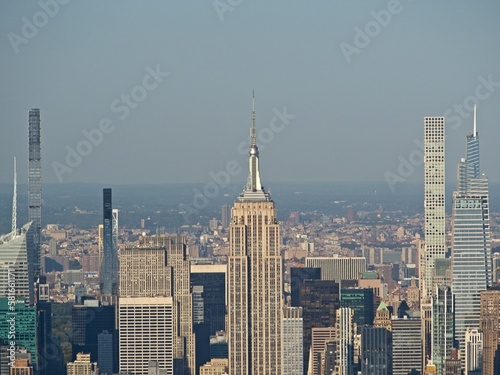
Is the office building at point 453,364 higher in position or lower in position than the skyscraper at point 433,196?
lower

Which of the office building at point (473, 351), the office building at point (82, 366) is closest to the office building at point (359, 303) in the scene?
the office building at point (473, 351)

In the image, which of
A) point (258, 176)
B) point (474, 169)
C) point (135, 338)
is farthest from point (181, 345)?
point (474, 169)

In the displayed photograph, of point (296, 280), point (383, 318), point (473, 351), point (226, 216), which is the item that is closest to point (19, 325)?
point (226, 216)

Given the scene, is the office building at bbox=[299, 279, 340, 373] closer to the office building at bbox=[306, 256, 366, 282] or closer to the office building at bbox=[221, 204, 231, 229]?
the office building at bbox=[306, 256, 366, 282]

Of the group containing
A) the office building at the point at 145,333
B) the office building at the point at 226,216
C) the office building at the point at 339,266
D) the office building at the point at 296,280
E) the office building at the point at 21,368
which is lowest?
the office building at the point at 21,368

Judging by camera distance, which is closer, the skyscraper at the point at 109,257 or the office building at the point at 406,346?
the office building at the point at 406,346

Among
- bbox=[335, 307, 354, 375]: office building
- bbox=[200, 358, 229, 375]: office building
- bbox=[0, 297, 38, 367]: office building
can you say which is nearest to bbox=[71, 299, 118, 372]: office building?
bbox=[0, 297, 38, 367]: office building

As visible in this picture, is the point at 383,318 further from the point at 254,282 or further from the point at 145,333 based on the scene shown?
the point at 145,333

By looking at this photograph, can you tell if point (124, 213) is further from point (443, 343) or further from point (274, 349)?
point (443, 343)

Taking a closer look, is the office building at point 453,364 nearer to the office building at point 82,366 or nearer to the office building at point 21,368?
the office building at point 82,366
